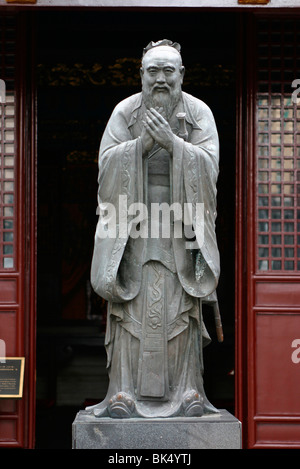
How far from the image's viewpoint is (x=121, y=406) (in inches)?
241

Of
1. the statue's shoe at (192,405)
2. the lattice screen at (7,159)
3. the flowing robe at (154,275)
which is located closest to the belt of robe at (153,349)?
the flowing robe at (154,275)

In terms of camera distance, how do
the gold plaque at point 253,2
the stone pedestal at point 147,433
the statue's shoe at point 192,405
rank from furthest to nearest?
the gold plaque at point 253,2 < the statue's shoe at point 192,405 < the stone pedestal at point 147,433

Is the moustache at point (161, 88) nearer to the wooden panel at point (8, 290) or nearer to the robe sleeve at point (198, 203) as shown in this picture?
the robe sleeve at point (198, 203)

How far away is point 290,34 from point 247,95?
75cm

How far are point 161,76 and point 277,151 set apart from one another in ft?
9.32

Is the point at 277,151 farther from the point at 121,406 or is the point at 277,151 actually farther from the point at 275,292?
the point at 121,406

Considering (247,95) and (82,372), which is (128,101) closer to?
(247,95)

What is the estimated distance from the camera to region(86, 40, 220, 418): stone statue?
20.2 ft

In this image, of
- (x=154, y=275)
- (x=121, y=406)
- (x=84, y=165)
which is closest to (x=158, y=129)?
(x=154, y=275)

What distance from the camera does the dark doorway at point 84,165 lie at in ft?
34.9

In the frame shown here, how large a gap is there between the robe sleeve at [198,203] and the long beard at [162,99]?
10.4 inches

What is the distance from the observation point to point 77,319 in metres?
14.0

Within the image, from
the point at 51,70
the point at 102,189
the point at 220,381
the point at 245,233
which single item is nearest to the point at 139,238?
the point at 102,189

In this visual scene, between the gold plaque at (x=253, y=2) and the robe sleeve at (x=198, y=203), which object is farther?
the gold plaque at (x=253, y=2)
